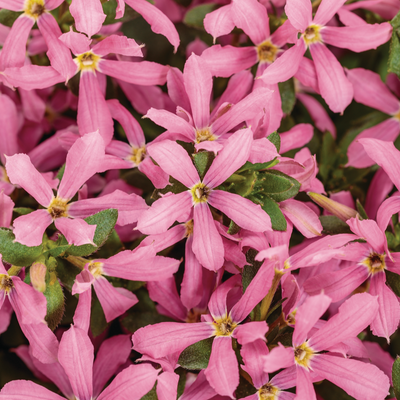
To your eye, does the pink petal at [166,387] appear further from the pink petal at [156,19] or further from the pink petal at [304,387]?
the pink petal at [156,19]

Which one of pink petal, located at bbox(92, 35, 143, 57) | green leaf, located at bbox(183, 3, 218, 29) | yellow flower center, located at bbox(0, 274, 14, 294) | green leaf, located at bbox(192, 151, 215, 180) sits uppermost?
green leaf, located at bbox(183, 3, 218, 29)

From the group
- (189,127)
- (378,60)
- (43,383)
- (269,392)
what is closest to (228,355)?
(269,392)

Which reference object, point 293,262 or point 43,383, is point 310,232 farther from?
point 43,383

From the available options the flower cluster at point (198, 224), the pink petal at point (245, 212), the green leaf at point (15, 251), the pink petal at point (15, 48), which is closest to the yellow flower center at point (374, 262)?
the flower cluster at point (198, 224)

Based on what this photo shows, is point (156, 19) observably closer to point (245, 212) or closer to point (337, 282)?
point (245, 212)

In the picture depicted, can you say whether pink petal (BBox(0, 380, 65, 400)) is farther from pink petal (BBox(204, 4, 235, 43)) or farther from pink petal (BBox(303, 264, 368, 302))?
pink petal (BBox(204, 4, 235, 43))

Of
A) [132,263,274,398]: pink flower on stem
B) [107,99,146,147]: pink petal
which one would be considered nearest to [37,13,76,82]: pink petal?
[107,99,146,147]: pink petal

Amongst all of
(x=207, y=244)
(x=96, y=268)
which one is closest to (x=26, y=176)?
(x=96, y=268)
